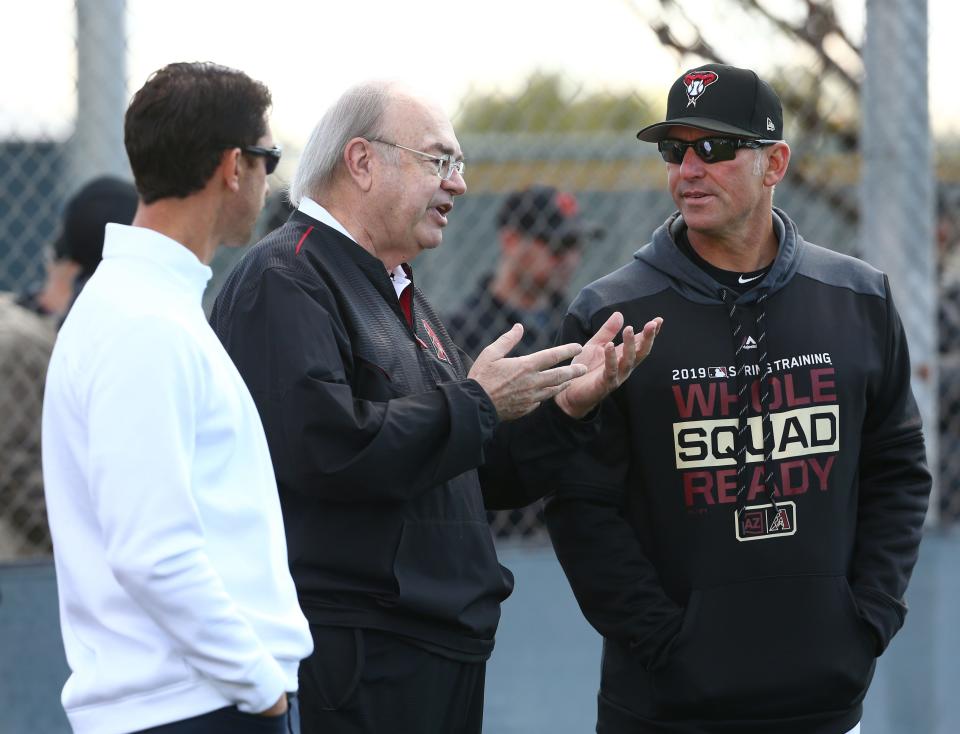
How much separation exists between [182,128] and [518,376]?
32.3 inches

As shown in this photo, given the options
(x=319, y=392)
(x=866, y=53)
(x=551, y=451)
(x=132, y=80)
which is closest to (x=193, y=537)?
(x=319, y=392)

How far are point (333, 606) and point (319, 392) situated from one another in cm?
41

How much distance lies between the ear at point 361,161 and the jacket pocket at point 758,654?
1098 mm

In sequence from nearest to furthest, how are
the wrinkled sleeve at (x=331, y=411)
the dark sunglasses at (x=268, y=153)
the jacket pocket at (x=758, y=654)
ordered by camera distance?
the dark sunglasses at (x=268, y=153) → the wrinkled sleeve at (x=331, y=411) → the jacket pocket at (x=758, y=654)

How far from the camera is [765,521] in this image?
2.80 m

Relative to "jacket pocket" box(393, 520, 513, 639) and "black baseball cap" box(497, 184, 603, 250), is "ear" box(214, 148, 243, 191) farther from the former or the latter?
"black baseball cap" box(497, 184, 603, 250)

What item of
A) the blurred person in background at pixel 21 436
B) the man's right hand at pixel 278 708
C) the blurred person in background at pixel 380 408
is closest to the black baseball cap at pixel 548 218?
the blurred person in background at pixel 21 436

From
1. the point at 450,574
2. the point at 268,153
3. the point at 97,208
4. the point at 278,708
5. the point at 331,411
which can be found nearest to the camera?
the point at 278,708

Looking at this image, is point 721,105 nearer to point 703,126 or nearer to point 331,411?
point 703,126

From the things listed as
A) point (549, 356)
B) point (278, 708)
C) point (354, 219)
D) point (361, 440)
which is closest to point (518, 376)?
point (549, 356)

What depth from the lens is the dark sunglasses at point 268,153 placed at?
2.06m

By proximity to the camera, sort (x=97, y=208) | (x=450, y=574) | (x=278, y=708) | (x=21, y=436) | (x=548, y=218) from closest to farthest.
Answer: (x=278, y=708) → (x=450, y=574) → (x=97, y=208) → (x=21, y=436) → (x=548, y=218)

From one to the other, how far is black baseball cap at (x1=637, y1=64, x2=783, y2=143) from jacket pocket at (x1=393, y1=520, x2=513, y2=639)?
99cm

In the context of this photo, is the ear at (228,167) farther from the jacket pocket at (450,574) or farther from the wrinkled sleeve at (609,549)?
the wrinkled sleeve at (609,549)
